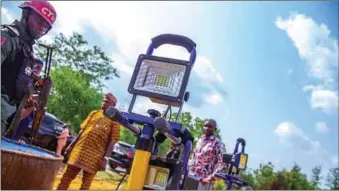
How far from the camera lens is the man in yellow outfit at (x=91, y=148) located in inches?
93.2

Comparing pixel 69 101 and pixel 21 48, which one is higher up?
pixel 69 101

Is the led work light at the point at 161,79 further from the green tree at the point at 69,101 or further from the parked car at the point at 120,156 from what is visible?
the green tree at the point at 69,101

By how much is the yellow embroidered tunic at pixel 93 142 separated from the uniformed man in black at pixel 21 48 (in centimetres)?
76

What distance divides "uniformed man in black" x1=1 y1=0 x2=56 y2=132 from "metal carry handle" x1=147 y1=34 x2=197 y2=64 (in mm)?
655

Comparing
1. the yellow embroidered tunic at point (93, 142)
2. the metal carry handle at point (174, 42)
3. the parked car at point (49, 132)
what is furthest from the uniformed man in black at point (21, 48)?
the parked car at point (49, 132)

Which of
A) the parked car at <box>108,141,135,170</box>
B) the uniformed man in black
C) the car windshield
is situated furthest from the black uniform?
the parked car at <box>108,141,135,170</box>

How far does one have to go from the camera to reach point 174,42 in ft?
4.31

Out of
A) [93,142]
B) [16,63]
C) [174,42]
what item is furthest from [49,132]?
[174,42]

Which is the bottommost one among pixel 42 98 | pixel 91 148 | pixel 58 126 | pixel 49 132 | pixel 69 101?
pixel 91 148

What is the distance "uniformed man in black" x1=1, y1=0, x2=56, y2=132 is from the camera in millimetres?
1550

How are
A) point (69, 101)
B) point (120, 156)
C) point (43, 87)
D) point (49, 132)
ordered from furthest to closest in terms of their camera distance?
point (69, 101) < point (120, 156) < point (49, 132) < point (43, 87)

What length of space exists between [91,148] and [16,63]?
Result: 965mm

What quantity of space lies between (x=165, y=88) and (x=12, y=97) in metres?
0.89

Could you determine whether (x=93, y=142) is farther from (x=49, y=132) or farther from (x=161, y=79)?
(x=49, y=132)
